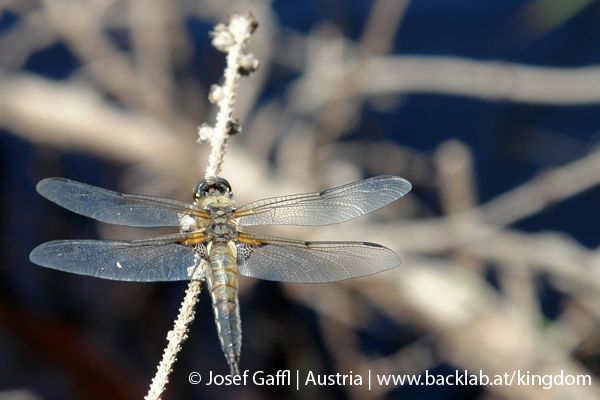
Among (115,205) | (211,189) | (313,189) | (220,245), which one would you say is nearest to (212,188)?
(211,189)

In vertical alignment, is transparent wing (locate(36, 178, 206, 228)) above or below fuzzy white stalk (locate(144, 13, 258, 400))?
below

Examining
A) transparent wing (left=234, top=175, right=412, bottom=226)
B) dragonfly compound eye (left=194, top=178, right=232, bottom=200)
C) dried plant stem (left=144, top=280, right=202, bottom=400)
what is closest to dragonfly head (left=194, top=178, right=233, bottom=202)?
dragonfly compound eye (left=194, top=178, right=232, bottom=200)

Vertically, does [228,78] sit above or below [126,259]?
above

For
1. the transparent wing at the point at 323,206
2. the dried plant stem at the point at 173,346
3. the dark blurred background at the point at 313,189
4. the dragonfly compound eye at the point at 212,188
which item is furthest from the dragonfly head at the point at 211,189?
the dark blurred background at the point at 313,189

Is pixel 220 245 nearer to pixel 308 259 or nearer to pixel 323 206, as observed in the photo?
pixel 308 259

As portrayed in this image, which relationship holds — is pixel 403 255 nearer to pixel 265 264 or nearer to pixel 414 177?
pixel 414 177

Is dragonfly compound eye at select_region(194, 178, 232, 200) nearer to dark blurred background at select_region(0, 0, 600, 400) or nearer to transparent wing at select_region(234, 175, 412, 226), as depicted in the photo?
transparent wing at select_region(234, 175, 412, 226)
